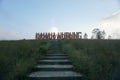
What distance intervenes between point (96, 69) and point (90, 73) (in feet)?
0.67

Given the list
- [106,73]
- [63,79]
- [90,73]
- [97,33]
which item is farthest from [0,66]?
[97,33]

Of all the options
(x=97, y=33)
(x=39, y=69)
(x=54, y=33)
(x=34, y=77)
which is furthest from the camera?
(x=97, y=33)

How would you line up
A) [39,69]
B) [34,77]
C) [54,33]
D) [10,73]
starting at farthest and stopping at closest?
[54,33], [39,69], [34,77], [10,73]

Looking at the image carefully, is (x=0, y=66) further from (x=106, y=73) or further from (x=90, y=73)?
(x=106, y=73)

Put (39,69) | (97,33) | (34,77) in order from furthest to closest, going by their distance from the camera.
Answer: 1. (97,33)
2. (39,69)
3. (34,77)

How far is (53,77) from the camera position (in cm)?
706

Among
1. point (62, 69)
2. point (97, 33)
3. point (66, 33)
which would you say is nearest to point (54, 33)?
point (66, 33)

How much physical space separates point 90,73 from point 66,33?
4140 cm

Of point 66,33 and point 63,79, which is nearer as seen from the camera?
point 63,79

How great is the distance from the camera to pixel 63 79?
707 centimetres

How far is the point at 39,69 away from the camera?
8.40 meters

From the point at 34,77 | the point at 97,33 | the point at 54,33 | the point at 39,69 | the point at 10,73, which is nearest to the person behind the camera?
the point at 10,73

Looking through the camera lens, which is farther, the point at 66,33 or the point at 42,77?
the point at 66,33

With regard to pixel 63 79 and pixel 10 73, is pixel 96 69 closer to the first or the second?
pixel 63 79
